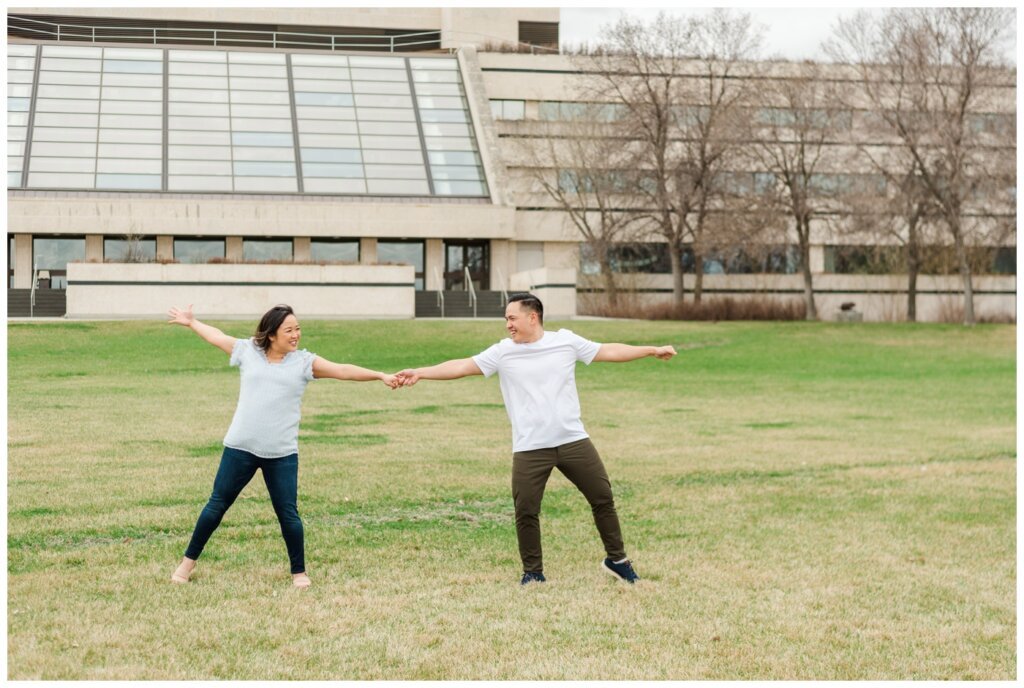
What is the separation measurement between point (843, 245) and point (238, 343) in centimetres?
4813

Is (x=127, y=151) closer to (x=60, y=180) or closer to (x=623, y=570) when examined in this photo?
(x=60, y=180)

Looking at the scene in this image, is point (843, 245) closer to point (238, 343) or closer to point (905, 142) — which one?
point (905, 142)

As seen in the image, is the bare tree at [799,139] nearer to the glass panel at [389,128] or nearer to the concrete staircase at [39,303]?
the glass panel at [389,128]

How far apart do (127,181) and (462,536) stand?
2884 cm

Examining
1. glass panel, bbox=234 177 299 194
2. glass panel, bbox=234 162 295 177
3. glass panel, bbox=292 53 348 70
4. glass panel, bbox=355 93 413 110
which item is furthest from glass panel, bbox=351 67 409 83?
glass panel, bbox=234 177 299 194

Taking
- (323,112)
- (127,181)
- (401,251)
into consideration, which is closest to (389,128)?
(323,112)

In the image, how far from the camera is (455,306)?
89.9 ft

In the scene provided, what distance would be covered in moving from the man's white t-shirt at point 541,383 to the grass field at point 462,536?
3.53ft

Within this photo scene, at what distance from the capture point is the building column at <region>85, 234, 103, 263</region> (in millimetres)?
14906

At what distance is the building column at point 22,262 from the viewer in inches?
628

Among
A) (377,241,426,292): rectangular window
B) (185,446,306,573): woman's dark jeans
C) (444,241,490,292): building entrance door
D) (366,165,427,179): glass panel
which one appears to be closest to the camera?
(185,446,306,573): woman's dark jeans

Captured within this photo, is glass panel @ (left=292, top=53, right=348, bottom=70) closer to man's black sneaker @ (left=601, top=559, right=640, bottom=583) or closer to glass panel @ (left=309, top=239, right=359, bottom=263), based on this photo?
glass panel @ (left=309, top=239, right=359, bottom=263)

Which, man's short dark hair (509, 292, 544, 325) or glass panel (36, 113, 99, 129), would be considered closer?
man's short dark hair (509, 292, 544, 325)

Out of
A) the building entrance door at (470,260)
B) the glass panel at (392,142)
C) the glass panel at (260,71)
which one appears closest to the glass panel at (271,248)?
the building entrance door at (470,260)
